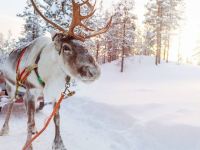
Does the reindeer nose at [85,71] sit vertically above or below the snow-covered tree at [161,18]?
below

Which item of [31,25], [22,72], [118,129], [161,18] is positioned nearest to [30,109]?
[22,72]

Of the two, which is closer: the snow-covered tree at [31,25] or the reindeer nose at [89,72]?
the reindeer nose at [89,72]

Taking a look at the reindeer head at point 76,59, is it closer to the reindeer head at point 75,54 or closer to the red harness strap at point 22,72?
the reindeer head at point 75,54

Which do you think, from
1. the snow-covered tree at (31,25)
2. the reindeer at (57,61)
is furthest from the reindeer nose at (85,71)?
the snow-covered tree at (31,25)

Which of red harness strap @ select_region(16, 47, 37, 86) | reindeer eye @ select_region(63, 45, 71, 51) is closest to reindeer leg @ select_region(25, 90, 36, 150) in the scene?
red harness strap @ select_region(16, 47, 37, 86)

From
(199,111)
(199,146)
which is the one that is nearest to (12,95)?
(199,146)

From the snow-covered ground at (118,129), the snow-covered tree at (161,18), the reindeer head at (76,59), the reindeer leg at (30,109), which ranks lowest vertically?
the snow-covered ground at (118,129)

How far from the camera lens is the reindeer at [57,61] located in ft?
16.5

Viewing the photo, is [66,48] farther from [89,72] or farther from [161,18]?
[161,18]

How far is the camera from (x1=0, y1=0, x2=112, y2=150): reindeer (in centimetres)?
504

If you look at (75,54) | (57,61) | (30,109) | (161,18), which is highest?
(161,18)

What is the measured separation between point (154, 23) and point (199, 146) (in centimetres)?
4459

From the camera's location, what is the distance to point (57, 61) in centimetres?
564

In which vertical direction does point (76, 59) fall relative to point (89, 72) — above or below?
above
